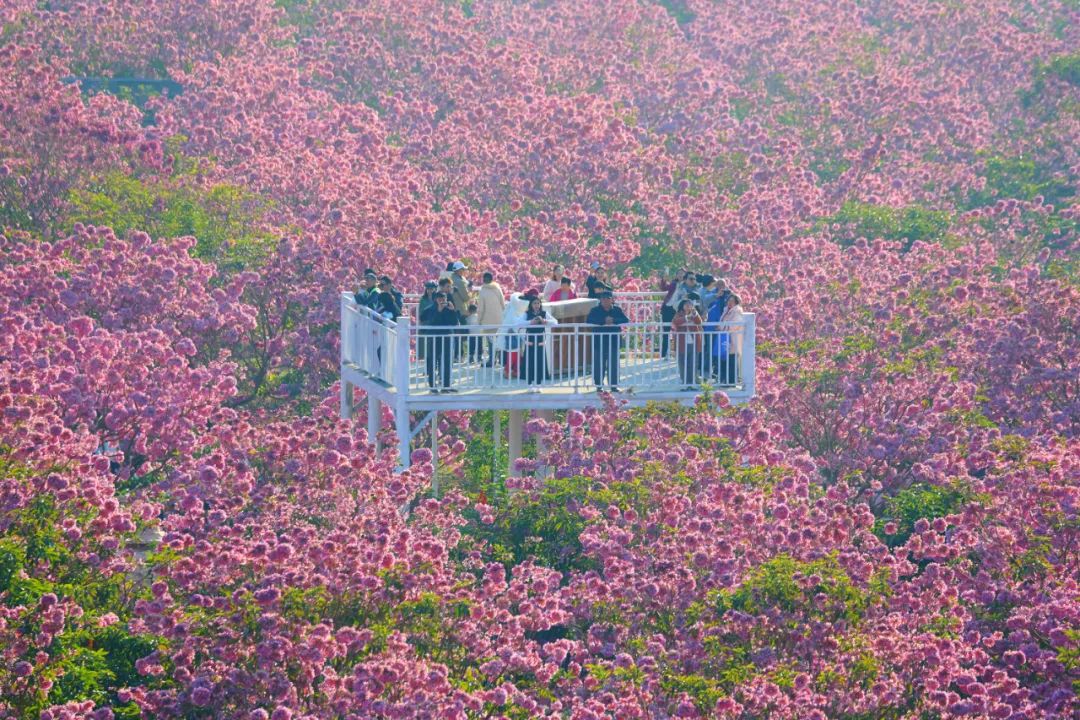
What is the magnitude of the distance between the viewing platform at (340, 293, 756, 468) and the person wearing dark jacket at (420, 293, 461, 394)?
2 centimetres

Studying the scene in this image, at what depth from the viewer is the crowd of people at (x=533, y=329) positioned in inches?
840

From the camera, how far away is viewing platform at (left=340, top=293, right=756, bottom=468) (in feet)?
69.6

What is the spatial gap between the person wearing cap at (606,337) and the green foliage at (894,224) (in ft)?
51.0

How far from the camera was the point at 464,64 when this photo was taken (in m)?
46.9

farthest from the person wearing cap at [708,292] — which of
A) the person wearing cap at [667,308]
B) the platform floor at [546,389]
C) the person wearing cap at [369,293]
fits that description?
the person wearing cap at [369,293]

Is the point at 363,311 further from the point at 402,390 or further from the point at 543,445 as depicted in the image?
the point at 543,445

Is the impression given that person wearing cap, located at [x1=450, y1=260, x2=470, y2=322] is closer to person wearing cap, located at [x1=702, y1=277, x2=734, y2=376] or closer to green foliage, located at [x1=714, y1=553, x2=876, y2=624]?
person wearing cap, located at [x1=702, y1=277, x2=734, y2=376]

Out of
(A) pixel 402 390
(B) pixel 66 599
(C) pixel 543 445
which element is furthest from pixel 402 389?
(B) pixel 66 599

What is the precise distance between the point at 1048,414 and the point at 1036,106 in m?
24.1

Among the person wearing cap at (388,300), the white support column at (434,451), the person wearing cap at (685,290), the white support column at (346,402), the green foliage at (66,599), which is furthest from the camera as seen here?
the white support column at (346,402)

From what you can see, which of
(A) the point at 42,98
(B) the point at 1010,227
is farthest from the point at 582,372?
(B) the point at 1010,227

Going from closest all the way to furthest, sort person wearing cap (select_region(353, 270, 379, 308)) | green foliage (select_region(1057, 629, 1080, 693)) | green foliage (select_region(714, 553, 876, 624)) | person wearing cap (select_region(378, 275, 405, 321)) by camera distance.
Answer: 1. green foliage (select_region(1057, 629, 1080, 693))
2. green foliage (select_region(714, 553, 876, 624))
3. person wearing cap (select_region(378, 275, 405, 321))
4. person wearing cap (select_region(353, 270, 379, 308))

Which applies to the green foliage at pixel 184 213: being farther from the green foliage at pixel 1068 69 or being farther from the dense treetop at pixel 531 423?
the green foliage at pixel 1068 69

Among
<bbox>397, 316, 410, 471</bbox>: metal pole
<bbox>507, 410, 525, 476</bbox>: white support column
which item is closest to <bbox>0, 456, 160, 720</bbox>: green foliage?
<bbox>397, 316, 410, 471</bbox>: metal pole
